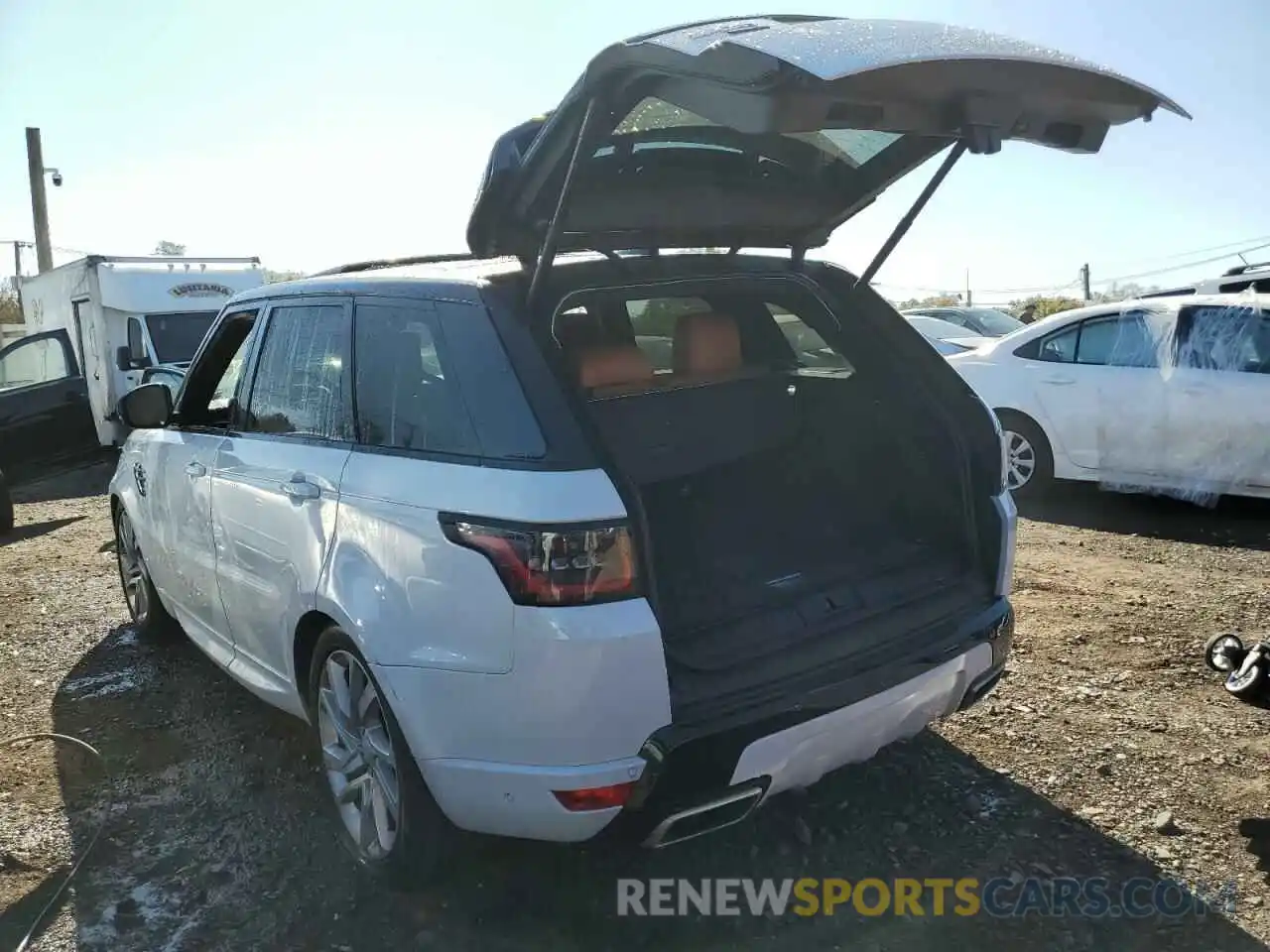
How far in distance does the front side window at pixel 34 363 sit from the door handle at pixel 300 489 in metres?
9.60

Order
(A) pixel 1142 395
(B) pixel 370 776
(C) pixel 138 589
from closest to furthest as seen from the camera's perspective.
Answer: (B) pixel 370 776 < (C) pixel 138 589 < (A) pixel 1142 395

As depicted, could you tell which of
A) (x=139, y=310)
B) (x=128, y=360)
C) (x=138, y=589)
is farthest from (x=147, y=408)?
(x=139, y=310)

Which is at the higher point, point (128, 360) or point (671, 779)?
point (128, 360)

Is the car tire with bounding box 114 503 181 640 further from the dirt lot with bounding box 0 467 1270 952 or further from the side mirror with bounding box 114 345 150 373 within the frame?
the side mirror with bounding box 114 345 150 373

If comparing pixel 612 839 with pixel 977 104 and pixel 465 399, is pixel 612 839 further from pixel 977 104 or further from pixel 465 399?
pixel 977 104

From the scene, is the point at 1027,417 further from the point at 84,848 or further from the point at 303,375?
the point at 84,848

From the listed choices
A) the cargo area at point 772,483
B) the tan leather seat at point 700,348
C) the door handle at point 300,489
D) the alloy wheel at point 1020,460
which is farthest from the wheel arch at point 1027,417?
the door handle at point 300,489

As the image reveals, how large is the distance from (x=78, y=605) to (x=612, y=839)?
16.0 ft

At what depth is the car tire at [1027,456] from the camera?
24.8 ft

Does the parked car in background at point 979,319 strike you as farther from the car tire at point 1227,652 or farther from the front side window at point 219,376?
the front side window at point 219,376

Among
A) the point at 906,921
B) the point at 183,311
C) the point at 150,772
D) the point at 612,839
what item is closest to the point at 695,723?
the point at 612,839

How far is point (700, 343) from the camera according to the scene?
3.79 meters

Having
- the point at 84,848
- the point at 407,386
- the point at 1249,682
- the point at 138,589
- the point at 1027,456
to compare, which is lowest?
the point at 84,848

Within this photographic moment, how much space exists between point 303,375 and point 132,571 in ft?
8.33
